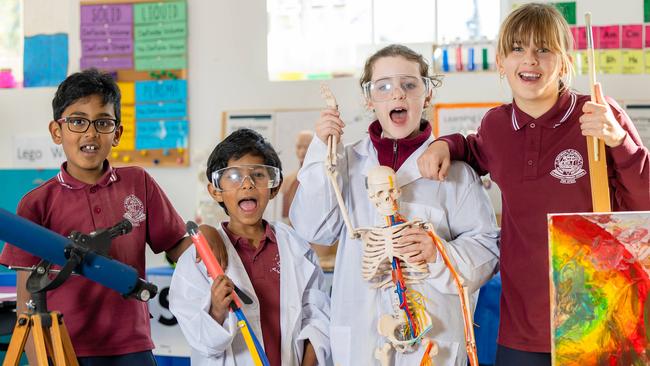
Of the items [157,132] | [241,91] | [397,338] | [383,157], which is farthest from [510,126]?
[157,132]

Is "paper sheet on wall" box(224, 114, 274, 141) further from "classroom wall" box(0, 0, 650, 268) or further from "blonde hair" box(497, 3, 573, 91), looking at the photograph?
"blonde hair" box(497, 3, 573, 91)

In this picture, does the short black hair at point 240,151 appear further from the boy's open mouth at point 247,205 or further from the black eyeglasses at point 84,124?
the black eyeglasses at point 84,124

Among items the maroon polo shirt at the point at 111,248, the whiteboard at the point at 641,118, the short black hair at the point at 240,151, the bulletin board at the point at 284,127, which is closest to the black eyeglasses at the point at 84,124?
the maroon polo shirt at the point at 111,248

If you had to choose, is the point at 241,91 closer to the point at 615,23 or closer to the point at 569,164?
the point at 615,23

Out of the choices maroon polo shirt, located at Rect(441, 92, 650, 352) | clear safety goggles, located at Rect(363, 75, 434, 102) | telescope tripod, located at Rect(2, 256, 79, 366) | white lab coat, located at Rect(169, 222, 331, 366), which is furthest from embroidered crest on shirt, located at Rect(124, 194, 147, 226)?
maroon polo shirt, located at Rect(441, 92, 650, 352)

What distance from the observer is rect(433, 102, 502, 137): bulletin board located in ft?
14.3

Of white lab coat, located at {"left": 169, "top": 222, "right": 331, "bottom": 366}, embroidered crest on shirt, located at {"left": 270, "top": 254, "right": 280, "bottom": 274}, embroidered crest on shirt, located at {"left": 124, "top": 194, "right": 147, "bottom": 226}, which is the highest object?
embroidered crest on shirt, located at {"left": 124, "top": 194, "right": 147, "bottom": 226}

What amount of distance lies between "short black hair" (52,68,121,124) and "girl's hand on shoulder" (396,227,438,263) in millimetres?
853

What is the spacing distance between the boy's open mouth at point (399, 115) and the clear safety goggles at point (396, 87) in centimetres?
4

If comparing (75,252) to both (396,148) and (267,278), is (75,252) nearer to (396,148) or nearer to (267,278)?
(267,278)

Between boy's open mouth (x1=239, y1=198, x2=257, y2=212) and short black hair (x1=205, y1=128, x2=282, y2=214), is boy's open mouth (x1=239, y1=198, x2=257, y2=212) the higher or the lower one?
the lower one

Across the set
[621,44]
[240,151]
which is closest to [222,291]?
[240,151]

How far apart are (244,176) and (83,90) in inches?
18.6

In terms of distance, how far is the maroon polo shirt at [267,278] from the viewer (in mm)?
1935
